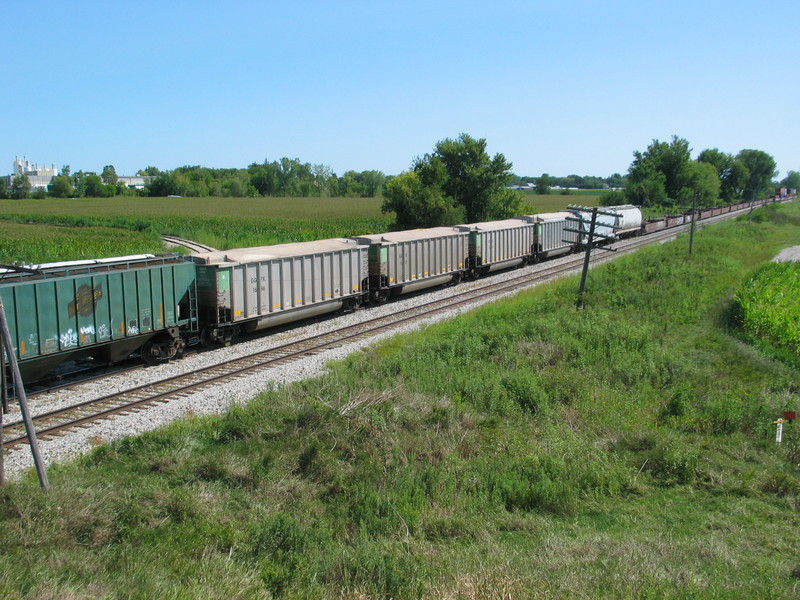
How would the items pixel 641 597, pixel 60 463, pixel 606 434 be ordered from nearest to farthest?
pixel 641 597, pixel 60 463, pixel 606 434

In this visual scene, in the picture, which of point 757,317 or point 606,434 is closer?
point 606,434

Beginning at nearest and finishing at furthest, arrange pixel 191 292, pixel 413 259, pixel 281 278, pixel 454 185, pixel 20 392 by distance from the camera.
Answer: pixel 20 392 → pixel 191 292 → pixel 281 278 → pixel 413 259 → pixel 454 185

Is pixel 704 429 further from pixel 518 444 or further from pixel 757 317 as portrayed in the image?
pixel 757 317

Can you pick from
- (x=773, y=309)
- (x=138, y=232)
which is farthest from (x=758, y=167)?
(x=773, y=309)

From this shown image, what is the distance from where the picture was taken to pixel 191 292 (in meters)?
20.4

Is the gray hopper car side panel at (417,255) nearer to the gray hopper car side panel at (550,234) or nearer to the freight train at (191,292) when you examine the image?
the freight train at (191,292)

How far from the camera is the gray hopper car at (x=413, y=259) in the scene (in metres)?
28.6

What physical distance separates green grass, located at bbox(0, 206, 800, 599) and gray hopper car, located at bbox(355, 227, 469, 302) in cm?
977

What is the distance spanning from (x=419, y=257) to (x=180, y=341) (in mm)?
13790

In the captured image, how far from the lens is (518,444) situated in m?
12.7

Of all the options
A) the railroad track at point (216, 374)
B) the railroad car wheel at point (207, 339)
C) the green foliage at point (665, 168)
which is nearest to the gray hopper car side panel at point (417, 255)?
the railroad track at point (216, 374)

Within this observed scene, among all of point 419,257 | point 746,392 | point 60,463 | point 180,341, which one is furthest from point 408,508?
point 419,257

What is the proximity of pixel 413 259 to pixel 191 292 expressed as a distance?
1246 centimetres

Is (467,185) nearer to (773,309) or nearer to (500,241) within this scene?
(500,241)
